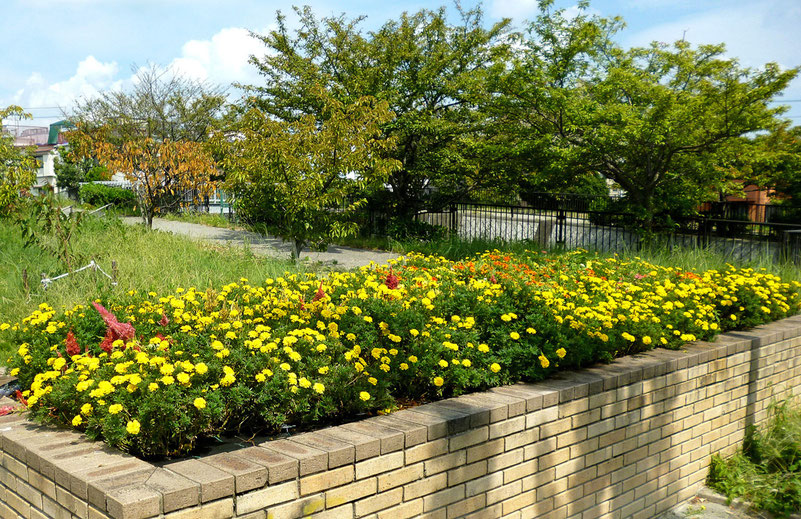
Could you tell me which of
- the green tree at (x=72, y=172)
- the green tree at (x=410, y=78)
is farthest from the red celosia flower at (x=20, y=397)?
the green tree at (x=72, y=172)

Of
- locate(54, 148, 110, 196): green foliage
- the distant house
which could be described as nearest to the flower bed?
locate(54, 148, 110, 196): green foliage

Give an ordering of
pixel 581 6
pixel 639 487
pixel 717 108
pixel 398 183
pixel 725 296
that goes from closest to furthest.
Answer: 1. pixel 639 487
2. pixel 725 296
3. pixel 717 108
4. pixel 581 6
5. pixel 398 183

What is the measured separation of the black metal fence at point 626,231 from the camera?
11.9m

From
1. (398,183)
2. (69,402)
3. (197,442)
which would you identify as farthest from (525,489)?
(398,183)

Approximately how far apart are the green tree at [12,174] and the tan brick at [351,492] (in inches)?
293

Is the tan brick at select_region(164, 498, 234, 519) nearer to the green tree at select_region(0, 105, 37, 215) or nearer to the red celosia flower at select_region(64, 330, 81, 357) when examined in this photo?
the red celosia flower at select_region(64, 330, 81, 357)

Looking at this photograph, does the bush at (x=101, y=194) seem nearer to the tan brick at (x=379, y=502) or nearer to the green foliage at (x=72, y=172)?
the green foliage at (x=72, y=172)

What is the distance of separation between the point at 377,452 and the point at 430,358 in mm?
899

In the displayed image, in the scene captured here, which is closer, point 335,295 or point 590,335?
point 590,335

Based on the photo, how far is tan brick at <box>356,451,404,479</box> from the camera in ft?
9.45

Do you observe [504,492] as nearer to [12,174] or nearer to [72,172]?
[12,174]

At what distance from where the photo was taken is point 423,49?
17.2 meters

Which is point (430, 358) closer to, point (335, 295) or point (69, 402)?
point (335, 295)

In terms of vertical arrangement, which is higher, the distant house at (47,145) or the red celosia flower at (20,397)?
the distant house at (47,145)
